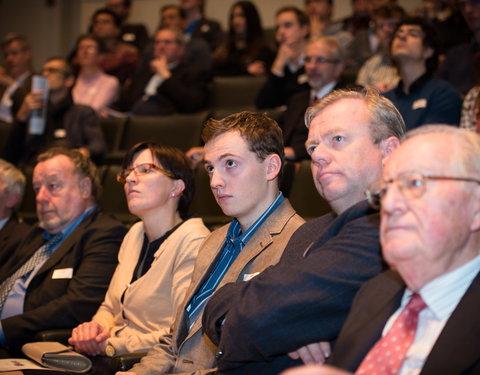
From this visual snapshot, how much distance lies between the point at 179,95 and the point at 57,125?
104cm

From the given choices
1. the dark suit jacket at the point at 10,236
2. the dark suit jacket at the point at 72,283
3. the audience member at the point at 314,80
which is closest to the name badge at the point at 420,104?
the audience member at the point at 314,80

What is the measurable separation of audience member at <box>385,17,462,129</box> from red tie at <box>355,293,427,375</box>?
2.63m

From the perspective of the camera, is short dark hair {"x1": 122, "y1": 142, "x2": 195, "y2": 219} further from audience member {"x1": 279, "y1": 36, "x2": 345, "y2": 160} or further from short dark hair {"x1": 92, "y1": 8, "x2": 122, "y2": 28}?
short dark hair {"x1": 92, "y1": 8, "x2": 122, "y2": 28}

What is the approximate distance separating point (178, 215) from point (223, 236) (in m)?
0.68

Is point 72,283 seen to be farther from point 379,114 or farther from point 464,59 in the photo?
point 464,59

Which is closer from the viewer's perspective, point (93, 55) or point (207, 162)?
point (207, 162)

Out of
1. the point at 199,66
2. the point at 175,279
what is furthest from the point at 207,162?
the point at 199,66

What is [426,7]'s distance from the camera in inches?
236

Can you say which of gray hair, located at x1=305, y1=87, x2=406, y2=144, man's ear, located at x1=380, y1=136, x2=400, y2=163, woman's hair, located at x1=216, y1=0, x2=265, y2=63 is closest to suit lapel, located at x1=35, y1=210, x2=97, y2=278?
gray hair, located at x1=305, y1=87, x2=406, y2=144

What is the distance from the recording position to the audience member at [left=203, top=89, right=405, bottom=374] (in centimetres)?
176

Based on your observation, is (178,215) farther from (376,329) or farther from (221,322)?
(376,329)

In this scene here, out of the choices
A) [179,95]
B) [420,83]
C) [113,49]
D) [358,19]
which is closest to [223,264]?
[420,83]

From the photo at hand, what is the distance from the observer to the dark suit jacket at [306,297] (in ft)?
5.74

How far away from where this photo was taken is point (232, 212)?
8.07 feet
